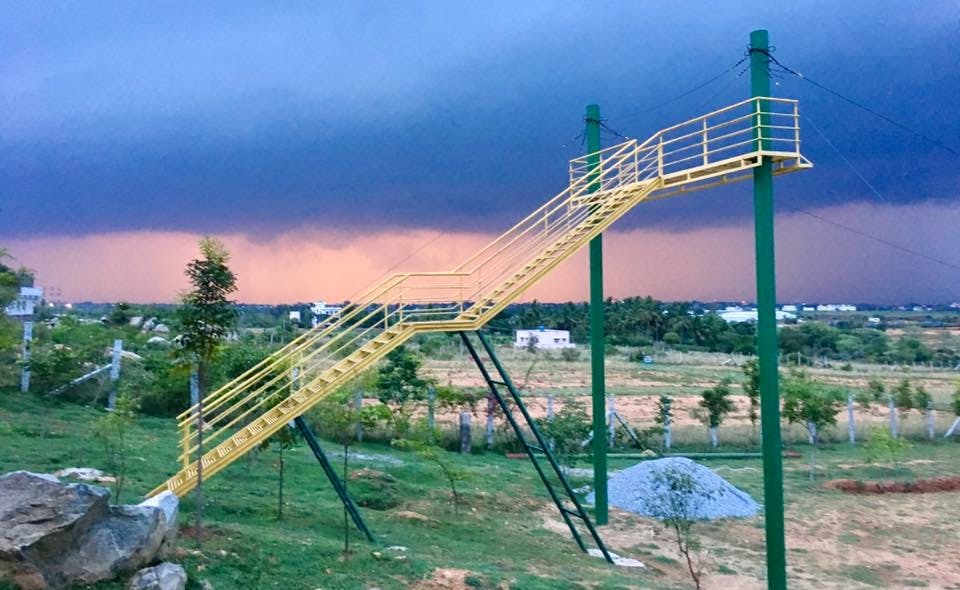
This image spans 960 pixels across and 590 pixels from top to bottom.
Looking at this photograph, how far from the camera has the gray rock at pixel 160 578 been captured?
9344 millimetres

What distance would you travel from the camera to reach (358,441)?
97.9 ft

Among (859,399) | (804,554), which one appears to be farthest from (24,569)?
(859,399)

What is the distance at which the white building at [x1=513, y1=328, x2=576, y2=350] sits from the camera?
290ft

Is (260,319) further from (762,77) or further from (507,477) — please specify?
(762,77)

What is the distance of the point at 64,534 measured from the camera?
30.6 ft

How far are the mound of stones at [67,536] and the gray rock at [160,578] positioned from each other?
13 mm

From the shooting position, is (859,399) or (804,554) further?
(859,399)

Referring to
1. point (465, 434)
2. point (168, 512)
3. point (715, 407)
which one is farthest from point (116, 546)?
point (715, 407)

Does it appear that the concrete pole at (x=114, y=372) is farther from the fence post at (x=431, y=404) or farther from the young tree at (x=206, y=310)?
the young tree at (x=206, y=310)

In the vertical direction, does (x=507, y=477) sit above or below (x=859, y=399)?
below

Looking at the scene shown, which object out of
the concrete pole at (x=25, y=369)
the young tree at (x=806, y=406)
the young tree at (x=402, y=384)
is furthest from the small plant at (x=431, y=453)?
the young tree at (x=806, y=406)

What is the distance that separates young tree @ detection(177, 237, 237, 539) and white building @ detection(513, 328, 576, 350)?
74354 millimetres

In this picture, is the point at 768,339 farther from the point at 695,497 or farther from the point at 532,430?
the point at 695,497

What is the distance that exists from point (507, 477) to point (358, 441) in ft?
23.5
